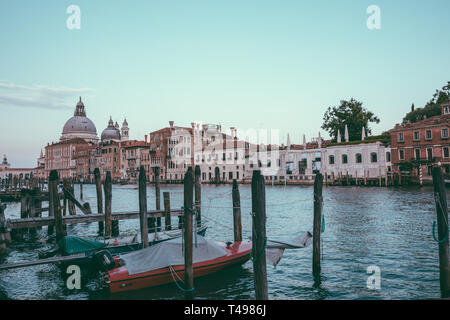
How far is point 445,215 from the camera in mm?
7508

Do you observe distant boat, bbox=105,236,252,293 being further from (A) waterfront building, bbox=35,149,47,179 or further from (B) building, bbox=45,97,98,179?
(A) waterfront building, bbox=35,149,47,179

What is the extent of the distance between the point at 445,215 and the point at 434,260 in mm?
5093

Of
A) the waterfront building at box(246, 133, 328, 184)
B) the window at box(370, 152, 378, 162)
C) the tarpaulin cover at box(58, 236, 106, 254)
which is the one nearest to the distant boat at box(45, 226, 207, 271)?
the tarpaulin cover at box(58, 236, 106, 254)

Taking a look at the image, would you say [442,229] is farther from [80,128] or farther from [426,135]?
[80,128]

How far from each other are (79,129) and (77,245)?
13356 centimetres

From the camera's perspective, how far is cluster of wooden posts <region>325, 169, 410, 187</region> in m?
46.6

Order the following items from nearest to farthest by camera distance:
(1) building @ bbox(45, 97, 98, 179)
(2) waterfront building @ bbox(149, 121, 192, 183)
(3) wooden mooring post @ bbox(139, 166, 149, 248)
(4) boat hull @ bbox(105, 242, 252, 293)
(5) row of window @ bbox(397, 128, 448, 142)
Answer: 1. (4) boat hull @ bbox(105, 242, 252, 293)
2. (3) wooden mooring post @ bbox(139, 166, 149, 248)
3. (5) row of window @ bbox(397, 128, 448, 142)
4. (2) waterfront building @ bbox(149, 121, 192, 183)
5. (1) building @ bbox(45, 97, 98, 179)

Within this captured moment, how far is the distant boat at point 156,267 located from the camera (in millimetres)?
9242

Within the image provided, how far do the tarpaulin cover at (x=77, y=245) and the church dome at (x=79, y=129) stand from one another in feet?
435

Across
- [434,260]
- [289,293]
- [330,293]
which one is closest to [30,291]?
[289,293]

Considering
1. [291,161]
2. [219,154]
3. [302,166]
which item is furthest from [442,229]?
[219,154]

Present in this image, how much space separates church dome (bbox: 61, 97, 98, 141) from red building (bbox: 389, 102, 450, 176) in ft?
374
